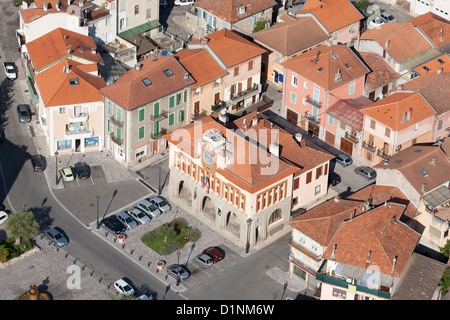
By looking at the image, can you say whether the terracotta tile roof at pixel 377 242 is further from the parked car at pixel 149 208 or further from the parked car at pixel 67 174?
the parked car at pixel 67 174

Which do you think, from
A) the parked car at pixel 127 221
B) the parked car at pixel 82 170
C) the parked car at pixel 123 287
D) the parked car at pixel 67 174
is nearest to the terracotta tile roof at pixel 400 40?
the parked car at pixel 82 170

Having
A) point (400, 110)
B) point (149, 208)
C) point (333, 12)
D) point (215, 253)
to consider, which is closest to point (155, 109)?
point (149, 208)

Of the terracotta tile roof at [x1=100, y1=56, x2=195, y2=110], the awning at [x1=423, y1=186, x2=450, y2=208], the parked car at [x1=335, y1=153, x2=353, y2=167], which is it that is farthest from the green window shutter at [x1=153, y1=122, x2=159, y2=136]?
the awning at [x1=423, y1=186, x2=450, y2=208]

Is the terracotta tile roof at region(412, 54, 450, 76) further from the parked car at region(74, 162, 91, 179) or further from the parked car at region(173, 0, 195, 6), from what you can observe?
the parked car at region(74, 162, 91, 179)

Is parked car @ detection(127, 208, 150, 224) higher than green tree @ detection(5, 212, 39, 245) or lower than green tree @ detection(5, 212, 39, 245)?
lower
